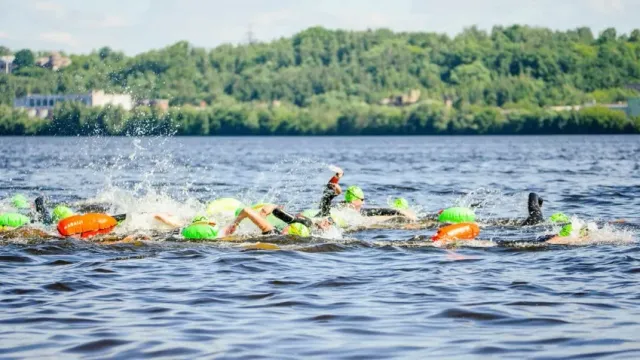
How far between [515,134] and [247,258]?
165979 mm

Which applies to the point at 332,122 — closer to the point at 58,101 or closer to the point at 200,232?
the point at 58,101

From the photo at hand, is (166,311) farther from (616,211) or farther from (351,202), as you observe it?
(616,211)

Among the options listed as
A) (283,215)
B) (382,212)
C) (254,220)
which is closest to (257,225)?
(254,220)

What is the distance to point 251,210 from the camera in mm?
21609

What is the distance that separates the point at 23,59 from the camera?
140 meters

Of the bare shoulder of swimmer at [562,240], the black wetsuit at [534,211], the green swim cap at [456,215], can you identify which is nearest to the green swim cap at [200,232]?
the green swim cap at [456,215]

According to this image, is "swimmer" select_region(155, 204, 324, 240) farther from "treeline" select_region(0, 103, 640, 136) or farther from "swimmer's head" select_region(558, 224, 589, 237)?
"treeline" select_region(0, 103, 640, 136)

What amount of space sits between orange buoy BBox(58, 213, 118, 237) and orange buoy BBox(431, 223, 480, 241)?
21.5 ft

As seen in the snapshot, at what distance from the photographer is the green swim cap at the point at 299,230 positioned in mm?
21281

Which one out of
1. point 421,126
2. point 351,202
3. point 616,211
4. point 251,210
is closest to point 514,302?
point 251,210

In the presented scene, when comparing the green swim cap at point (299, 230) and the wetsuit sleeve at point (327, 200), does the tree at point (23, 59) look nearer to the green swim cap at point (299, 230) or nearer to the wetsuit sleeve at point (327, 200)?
the wetsuit sleeve at point (327, 200)

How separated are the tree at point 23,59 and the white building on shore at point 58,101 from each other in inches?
216

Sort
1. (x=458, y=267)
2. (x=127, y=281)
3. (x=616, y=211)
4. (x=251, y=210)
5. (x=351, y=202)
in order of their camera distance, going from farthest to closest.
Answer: (x=616, y=211) → (x=351, y=202) → (x=251, y=210) → (x=458, y=267) → (x=127, y=281)

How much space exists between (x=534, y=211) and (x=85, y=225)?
10.1 m
